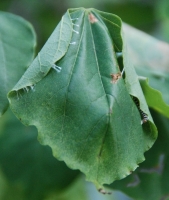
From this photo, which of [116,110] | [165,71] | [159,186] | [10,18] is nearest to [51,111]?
[116,110]

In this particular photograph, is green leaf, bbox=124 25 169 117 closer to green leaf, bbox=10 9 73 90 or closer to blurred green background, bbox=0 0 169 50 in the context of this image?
green leaf, bbox=10 9 73 90

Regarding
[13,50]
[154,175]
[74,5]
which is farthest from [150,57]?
[74,5]

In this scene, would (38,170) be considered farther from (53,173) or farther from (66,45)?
(66,45)

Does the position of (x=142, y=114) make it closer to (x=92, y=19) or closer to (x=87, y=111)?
(x=87, y=111)

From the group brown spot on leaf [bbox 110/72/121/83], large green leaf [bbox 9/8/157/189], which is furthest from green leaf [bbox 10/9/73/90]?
brown spot on leaf [bbox 110/72/121/83]

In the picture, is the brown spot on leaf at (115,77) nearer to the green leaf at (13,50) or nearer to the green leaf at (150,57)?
the green leaf at (13,50)

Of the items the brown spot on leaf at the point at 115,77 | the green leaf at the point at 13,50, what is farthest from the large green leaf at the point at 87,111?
the green leaf at the point at 13,50
